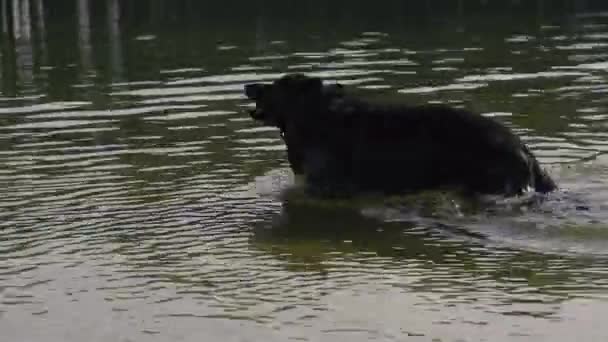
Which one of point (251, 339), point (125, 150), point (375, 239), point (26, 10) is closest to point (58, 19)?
point (26, 10)

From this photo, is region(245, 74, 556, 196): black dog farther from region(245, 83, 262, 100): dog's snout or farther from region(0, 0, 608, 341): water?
region(0, 0, 608, 341): water

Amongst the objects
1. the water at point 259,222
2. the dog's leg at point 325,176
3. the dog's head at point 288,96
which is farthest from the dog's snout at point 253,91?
the dog's leg at point 325,176

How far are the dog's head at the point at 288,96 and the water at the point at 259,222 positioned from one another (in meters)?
0.56

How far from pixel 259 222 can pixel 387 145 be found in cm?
155

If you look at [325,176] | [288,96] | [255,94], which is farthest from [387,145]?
[255,94]

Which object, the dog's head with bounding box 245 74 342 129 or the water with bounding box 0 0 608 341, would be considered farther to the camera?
the dog's head with bounding box 245 74 342 129

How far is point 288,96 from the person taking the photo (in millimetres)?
12070

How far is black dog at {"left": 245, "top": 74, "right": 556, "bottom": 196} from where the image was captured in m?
10.4

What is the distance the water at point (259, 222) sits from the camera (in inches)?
290

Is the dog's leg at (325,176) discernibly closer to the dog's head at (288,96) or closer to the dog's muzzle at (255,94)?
the dog's head at (288,96)

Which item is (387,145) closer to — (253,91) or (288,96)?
(288,96)

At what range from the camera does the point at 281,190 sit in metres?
11.4

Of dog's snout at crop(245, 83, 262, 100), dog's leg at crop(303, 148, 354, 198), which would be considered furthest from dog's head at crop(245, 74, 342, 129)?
dog's leg at crop(303, 148, 354, 198)

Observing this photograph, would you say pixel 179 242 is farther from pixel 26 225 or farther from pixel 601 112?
pixel 601 112
